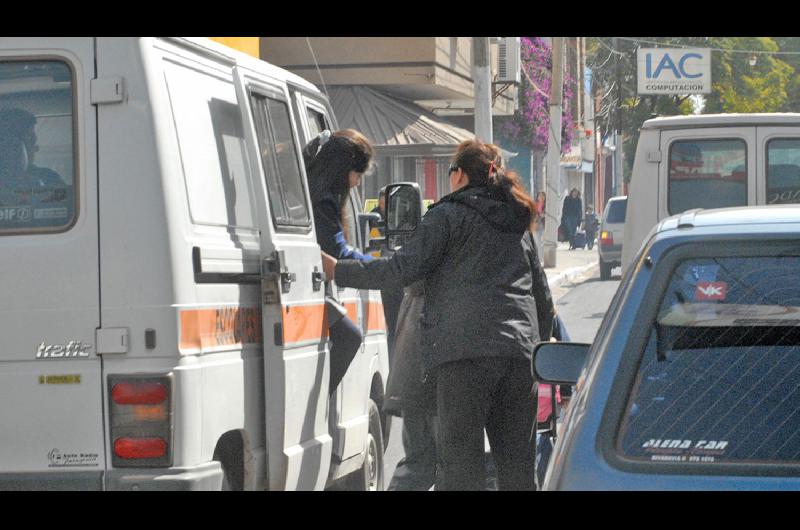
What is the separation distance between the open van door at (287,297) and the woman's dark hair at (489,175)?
77 centimetres

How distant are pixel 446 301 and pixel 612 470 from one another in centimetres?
254

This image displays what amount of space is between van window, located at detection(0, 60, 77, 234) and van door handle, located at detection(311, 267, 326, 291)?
1.42 meters

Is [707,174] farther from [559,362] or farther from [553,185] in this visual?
[553,185]

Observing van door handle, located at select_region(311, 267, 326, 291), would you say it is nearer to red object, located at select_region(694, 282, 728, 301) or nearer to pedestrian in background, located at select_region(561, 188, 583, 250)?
red object, located at select_region(694, 282, 728, 301)

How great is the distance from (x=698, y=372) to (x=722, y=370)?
0.06 metres

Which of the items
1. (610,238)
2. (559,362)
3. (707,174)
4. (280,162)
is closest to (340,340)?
(280,162)

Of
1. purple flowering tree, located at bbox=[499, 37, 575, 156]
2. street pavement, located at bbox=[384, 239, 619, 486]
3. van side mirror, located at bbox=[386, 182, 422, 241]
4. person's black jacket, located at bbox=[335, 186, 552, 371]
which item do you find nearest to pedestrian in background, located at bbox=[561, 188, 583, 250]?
street pavement, located at bbox=[384, 239, 619, 486]

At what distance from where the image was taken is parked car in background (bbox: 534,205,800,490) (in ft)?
10.2

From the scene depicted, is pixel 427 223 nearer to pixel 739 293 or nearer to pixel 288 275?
pixel 288 275

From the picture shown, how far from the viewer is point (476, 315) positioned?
219 inches

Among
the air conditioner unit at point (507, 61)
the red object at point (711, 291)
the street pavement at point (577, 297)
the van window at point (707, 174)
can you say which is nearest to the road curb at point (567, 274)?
the street pavement at point (577, 297)

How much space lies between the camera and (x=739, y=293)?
3354 millimetres

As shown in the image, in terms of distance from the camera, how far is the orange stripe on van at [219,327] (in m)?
4.82
